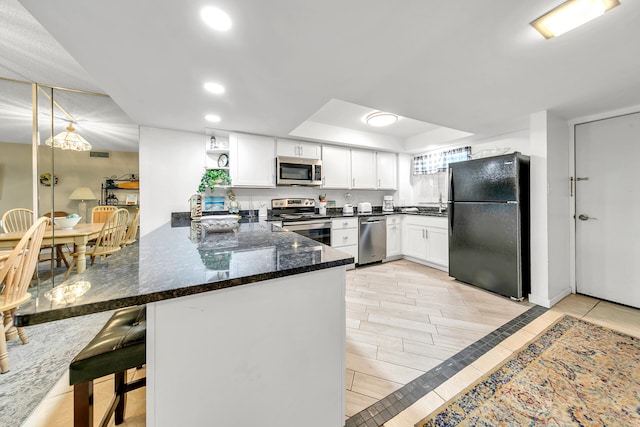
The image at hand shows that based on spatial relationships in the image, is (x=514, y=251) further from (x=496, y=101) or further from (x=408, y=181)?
(x=408, y=181)

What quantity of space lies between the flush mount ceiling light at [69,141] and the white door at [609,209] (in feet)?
17.8

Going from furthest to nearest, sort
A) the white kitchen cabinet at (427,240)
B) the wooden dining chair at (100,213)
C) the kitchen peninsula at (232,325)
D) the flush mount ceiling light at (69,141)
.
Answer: the white kitchen cabinet at (427,240) → the wooden dining chair at (100,213) → the flush mount ceiling light at (69,141) → the kitchen peninsula at (232,325)

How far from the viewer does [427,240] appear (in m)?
3.74

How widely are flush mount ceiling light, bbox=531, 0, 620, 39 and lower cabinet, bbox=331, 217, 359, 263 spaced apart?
2728 millimetres

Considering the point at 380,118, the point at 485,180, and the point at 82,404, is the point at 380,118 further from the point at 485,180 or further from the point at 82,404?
the point at 82,404

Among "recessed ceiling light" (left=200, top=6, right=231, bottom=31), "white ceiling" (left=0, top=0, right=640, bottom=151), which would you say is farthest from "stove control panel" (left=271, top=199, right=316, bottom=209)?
"recessed ceiling light" (left=200, top=6, right=231, bottom=31)

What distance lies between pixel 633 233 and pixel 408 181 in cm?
279

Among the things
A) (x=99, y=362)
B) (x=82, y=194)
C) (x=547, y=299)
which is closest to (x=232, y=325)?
(x=99, y=362)

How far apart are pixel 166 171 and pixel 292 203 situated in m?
1.76

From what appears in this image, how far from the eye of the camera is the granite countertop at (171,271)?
0.61m

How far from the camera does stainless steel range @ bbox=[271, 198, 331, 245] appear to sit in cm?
324

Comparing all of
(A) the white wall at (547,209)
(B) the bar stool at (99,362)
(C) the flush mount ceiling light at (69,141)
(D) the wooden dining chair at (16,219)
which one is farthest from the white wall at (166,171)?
(A) the white wall at (547,209)

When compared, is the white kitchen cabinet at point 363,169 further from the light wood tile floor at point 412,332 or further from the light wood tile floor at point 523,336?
the light wood tile floor at point 523,336

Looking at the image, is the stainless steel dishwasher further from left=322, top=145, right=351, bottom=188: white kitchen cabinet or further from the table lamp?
the table lamp
